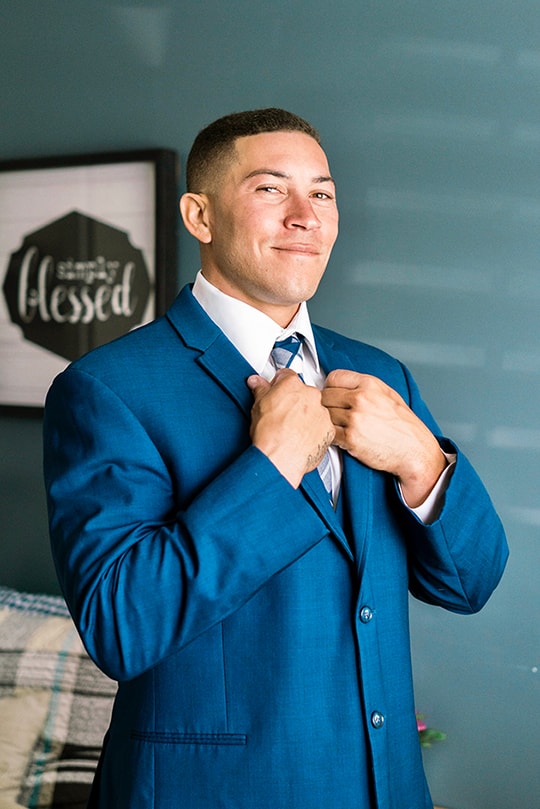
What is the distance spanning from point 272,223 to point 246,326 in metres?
0.16

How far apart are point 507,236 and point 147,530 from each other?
4.05ft

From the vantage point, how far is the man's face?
1.32m

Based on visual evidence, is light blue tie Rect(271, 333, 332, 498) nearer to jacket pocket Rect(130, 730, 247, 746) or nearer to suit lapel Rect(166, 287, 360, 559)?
suit lapel Rect(166, 287, 360, 559)

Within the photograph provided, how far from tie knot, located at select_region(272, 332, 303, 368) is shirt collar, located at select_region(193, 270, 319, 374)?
10 millimetres

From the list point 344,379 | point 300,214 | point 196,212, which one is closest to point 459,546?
point 344,379

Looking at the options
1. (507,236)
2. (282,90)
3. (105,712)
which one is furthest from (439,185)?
(105,712)

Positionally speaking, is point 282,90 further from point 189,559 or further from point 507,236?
point 189,559

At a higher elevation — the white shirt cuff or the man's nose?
the man's nose

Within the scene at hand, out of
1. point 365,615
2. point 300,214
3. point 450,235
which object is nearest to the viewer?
point 365,615

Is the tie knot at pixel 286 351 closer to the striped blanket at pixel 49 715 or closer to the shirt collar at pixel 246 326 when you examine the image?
the shirt collar at pixel 246 326

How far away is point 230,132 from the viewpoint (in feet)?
4.57

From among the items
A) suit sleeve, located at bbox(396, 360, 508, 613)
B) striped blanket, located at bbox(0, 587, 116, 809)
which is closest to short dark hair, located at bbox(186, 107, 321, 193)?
suit sleeve, located at bbox(396, 360, 508, 613)

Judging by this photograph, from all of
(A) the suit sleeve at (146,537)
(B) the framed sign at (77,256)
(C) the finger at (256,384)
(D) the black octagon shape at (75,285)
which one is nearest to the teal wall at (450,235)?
(B) the framed sign at (77,256)

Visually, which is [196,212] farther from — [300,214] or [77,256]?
[77,256]
